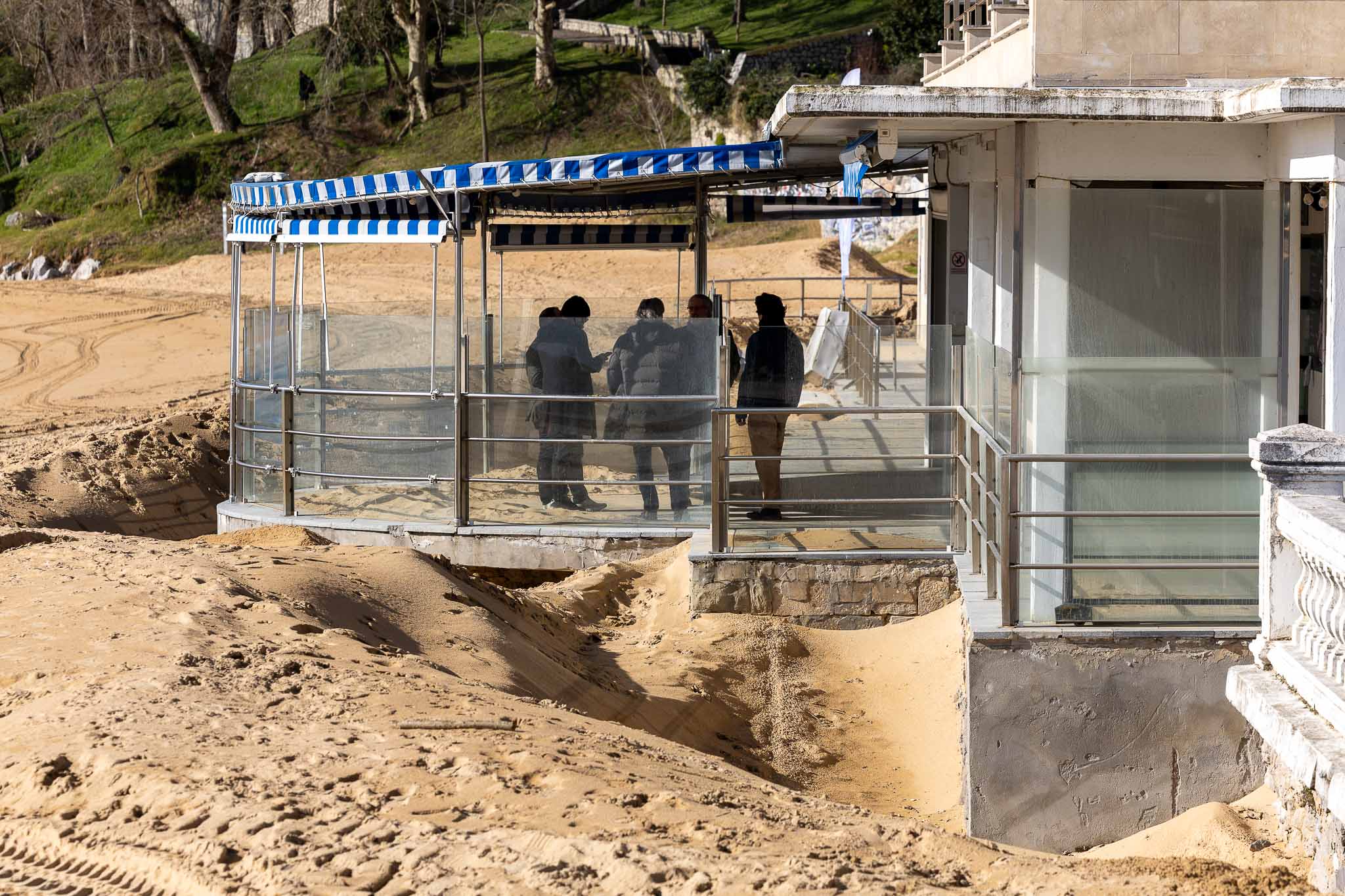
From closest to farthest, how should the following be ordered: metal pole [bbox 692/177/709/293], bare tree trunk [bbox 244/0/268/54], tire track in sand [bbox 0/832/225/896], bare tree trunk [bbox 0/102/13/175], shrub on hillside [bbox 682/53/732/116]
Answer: tire track in sand [bbox 0/832/225/896] < metal pole [bbox 692/177/709/293] < shrub on hillside [bbox 682/53/732/116] < bare tree trunk [bbox 0/102/13/175] < bare tree trunk [bbox 244/0/268/54]

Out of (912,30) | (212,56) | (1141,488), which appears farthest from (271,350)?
→ (212,56)

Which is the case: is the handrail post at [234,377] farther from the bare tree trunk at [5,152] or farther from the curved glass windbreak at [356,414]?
the bare tree trunk at [5,152]

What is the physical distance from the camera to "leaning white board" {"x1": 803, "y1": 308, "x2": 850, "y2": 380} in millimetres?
10766

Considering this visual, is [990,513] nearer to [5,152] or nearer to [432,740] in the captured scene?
[432,740]

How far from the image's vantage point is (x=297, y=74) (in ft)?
161

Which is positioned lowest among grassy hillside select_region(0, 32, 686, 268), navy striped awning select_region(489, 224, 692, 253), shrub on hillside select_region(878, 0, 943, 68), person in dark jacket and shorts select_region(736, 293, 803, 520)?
person in dark jacket and shorts select_region(736, 293, 803, 520)

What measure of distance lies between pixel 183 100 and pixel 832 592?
44.5m

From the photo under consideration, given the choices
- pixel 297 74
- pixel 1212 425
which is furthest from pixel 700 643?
pixel 297 74

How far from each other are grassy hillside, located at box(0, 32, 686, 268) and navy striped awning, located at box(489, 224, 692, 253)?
24.5m

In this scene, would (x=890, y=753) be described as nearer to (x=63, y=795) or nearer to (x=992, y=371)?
(x=992, y=371)

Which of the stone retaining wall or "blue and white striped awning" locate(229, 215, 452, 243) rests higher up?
"blue and white striped awning" locate(229, 215, 452, 243)

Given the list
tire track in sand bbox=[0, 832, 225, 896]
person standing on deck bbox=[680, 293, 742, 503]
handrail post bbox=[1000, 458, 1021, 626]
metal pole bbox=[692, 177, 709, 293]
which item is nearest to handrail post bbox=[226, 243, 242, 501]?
metal pole bbox=[692, 177, 709, 293]

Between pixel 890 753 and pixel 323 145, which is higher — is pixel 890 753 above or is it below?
below

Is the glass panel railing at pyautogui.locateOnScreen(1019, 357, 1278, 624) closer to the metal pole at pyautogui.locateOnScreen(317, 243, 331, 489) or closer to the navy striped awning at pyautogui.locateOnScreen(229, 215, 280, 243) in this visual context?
the metal pole at pyautogui.locateOnScreen(317, 243, 331, 489)
